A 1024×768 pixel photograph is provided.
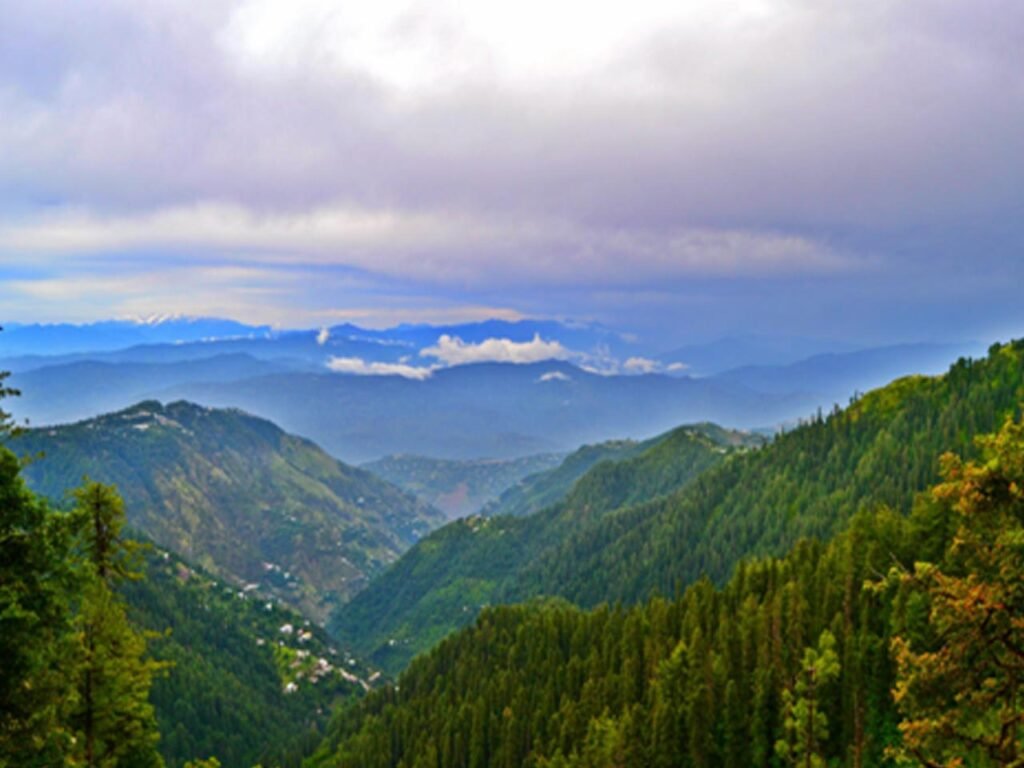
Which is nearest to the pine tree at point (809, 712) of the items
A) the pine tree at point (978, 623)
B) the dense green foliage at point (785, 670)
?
the dense green foliage at point (785, 670)

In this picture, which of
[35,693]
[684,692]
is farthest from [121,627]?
[684,692]

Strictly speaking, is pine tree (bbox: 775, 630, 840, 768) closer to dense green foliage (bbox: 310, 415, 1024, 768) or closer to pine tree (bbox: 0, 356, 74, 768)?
dense green foliage (bbox: 310, 415, 1024, 768)

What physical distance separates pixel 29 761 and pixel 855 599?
305ft

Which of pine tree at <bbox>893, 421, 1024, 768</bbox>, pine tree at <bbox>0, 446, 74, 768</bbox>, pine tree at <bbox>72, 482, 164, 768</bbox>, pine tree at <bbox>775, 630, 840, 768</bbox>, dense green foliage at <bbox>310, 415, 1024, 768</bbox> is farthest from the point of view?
pine tree at <bbox>775, 630, 840, 768</bbox>

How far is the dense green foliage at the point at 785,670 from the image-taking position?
21766 mm

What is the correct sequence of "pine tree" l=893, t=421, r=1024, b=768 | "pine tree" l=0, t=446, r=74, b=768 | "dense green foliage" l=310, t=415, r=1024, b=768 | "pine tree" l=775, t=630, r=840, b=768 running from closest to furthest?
"pine tree" l=893, t=421, r=1024, b=768
"dense green foliage" l=310, t=415, r=1024, b=768
"pine tree" l=0, t=446, r=74, b=768
"pine tree" l=775, t=630, r=840, b=768

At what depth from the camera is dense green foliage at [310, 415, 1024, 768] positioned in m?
21.8

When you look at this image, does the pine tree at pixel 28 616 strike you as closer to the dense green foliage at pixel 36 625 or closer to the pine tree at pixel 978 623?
the dense green foliage at pixel 36 625

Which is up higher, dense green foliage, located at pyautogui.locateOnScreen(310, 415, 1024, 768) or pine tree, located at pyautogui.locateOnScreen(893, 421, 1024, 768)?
pine tree, located at pyautogui.locateOnScreen(893, 421, 1024, 768)

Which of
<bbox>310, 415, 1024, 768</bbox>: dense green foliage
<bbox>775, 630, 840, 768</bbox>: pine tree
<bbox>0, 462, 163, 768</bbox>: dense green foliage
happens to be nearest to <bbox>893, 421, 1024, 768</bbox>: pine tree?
<bbox>310, 415, 1024, 768</bbox>: dense green foliage

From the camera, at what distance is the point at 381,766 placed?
153625 millimetres

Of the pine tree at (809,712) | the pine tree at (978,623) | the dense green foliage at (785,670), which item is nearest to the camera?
the pine tree at (978,623)

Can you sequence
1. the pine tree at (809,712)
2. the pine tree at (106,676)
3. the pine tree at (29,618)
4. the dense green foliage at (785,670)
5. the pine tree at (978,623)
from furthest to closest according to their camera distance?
the pine tree at (809,712), the pine tree at (106,676), the pine tree at (29,618), the dense green foliage at (785,670), the pine tree at (978,623)

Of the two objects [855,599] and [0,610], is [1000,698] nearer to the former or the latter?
[0,610]
